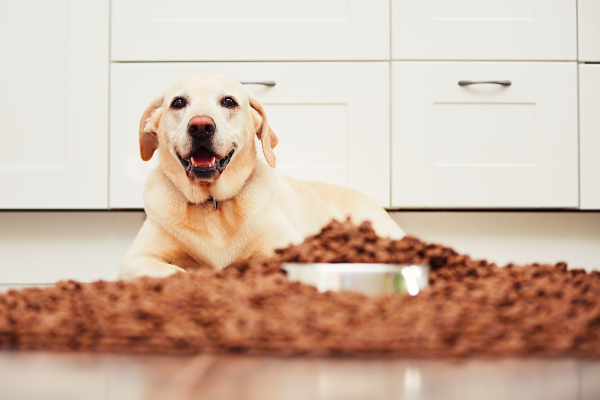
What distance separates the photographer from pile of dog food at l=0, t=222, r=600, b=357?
586 millimetres

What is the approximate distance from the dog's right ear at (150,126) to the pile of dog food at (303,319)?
82cm

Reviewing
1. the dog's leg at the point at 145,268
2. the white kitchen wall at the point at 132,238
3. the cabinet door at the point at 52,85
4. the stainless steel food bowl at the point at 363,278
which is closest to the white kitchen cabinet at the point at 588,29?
the white kitchen wall at the point at 132,238

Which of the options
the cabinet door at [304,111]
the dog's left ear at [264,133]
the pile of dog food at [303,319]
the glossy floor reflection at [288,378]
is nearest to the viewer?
the glossy floor reflection at [288,378]

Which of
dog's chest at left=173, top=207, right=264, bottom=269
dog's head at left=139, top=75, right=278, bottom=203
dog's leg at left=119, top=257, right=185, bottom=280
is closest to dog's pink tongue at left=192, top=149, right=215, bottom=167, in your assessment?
dog's head at left=139, top=75, right=278, bottom=203

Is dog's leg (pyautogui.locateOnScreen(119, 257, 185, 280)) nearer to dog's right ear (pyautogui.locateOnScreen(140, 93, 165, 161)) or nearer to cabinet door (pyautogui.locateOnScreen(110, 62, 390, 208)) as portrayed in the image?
dog's right ear (pyautogui.locateOnScreen(140, 93, 165, 161))

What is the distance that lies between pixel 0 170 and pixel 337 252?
1.76 m

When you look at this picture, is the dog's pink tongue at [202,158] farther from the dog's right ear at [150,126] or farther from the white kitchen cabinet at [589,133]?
the white kitchen cabinet at [589,133]

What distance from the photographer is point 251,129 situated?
164cm

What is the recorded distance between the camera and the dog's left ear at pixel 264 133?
162 cm

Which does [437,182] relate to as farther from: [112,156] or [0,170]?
[0,170]

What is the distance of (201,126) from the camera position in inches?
55.3

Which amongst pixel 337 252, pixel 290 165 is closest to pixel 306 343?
pixel 337 252

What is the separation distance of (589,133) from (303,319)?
200cm

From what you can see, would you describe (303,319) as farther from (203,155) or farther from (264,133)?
(264,133)
